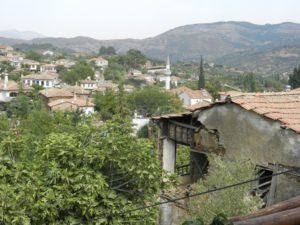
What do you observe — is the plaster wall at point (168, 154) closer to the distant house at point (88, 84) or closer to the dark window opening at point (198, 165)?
the dark window opening at point (198, 165)

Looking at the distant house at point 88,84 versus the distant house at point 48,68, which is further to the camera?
the distant house at point 48,68

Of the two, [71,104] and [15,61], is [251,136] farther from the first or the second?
[15,61]

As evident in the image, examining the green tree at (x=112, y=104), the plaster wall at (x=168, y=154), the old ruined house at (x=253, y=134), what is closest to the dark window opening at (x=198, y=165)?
the old ruined house at (x=253, y=134)

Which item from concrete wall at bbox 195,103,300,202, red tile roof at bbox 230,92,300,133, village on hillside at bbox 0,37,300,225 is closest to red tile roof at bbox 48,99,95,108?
village on hillside at bbox 0,37,300,225

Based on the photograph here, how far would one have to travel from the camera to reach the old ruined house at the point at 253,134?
A: 9391mm

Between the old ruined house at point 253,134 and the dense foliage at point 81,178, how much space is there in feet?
6.29

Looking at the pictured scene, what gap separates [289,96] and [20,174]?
6.40m

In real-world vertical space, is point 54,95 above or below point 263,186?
below

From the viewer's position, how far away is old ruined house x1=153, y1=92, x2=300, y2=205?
370 inches

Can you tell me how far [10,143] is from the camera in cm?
940

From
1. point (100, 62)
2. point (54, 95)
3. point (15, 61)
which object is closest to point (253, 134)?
point (54, 95)

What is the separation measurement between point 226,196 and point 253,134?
7.12ft

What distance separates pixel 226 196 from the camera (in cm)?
833

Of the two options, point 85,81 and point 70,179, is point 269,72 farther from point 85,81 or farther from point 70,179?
point 70,179
